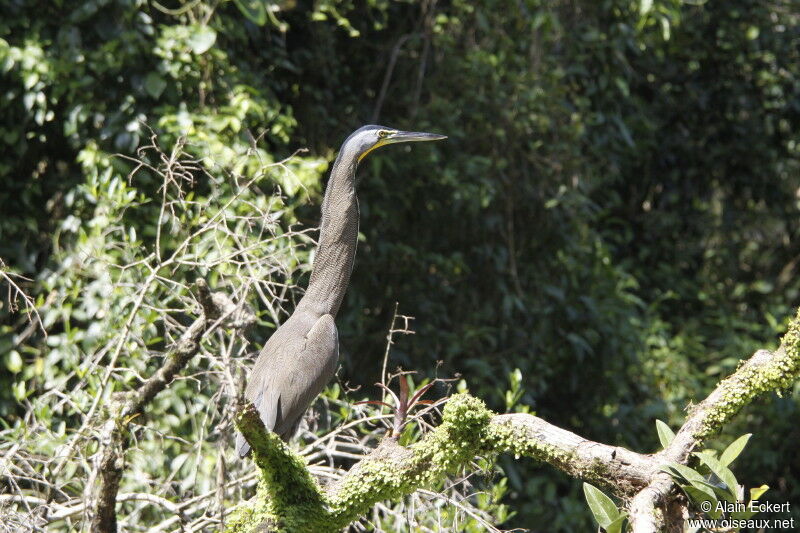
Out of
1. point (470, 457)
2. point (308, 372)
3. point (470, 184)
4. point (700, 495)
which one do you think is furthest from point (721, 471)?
point (470, 184)

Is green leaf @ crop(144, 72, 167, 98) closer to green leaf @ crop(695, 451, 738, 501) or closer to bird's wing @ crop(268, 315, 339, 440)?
bird's wing @ crop(268, 315, 339, 440)

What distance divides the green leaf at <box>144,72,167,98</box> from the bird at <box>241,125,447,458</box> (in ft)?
5.20

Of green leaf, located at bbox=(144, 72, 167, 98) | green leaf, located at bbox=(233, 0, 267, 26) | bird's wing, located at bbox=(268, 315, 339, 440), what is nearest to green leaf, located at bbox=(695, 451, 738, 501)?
bird's wing, located at bbox=(268, 315, 339, 440)

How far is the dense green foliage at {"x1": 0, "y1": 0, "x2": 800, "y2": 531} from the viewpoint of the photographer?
3986 millimetres

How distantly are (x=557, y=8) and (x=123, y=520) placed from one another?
3945mm

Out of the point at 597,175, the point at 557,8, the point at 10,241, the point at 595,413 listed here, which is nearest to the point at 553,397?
the point at 595,413

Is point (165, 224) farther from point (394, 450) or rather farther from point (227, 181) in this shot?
point (394, 450)

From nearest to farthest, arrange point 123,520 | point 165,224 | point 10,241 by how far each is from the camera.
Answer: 1. point 123,520
2. point 165,224
3. point 10,241

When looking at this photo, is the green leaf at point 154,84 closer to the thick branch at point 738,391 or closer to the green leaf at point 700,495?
the thick branch at point 738,391

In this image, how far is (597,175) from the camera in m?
6.49

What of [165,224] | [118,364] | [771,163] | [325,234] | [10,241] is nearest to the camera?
[325,234]

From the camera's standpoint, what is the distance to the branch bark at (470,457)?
2.08 metres

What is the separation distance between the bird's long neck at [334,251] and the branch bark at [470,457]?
68 cm

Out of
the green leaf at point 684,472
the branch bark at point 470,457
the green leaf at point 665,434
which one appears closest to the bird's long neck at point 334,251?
the branch bark at point 470,457
